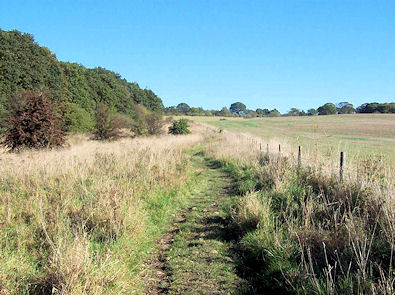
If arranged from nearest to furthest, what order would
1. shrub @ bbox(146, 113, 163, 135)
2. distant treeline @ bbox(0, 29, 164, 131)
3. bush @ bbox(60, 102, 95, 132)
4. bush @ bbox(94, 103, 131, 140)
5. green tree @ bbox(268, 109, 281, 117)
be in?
distant treeline @ bbox(0, 29, 164, 131) → bush @ bbox(94, 103, 131, 140) → bush @ bbox(60, 102, 95, 132) → shrub @ bbox(146, 113, 163, 135) → green tree @ bbox(268, 109, 281, 117)

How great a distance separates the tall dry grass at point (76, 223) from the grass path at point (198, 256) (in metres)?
0.37

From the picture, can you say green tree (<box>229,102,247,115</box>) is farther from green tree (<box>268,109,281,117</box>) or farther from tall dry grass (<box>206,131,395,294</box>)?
tall dry grass (<box>206,131,395,294</box>)

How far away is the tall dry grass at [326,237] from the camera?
338 cm

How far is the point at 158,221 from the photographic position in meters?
6.61

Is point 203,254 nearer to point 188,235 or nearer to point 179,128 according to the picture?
point 188,235

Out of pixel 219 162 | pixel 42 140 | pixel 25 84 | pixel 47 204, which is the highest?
pixel 25 84

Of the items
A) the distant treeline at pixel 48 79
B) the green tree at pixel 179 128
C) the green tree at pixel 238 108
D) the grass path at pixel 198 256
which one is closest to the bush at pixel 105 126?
the distant treeline at pixel 48 79

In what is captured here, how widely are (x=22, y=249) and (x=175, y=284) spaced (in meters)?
2.20

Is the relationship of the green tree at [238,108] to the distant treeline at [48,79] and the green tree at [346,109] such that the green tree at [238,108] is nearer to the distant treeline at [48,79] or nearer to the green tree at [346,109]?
the green tree at [346,109]

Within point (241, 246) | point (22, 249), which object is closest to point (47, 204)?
point (22, 249)

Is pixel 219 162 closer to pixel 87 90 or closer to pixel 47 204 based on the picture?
pixel 47 204

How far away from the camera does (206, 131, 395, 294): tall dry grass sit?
338 centimetres

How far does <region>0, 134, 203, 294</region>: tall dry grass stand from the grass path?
365 millimetres

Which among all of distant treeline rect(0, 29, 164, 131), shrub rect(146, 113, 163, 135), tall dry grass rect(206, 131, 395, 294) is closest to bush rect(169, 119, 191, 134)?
shrub rect(146, 113, 163, 135)
